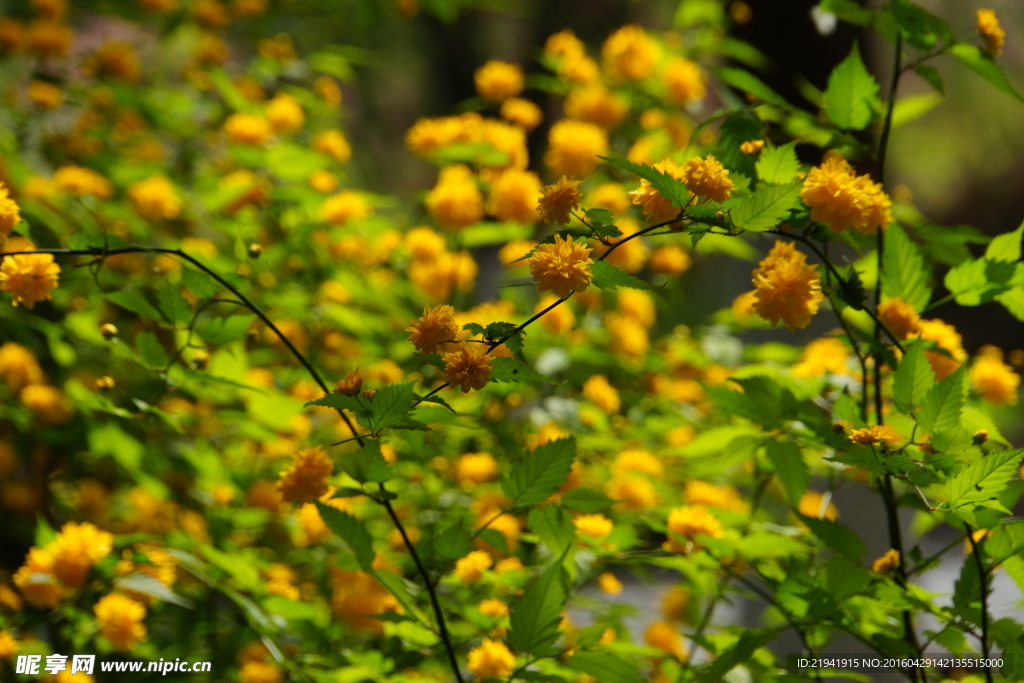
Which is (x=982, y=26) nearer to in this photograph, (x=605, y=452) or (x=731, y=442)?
(x=731, y=442)

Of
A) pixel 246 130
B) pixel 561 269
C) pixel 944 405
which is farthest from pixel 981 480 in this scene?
pixel 246 130

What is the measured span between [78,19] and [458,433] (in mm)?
1712

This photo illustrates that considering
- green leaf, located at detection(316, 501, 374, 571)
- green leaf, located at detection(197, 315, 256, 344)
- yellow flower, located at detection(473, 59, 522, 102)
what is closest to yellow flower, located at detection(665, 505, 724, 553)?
green leaf, located at detection(316, 501, 374, 571)

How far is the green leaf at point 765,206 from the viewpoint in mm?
484

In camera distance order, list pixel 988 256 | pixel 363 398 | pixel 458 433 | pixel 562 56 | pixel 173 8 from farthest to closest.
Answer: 1. pixel 173 8
2. pixel 562 56
3. pixel 458 433
4. pixel 988 256
5. pixel 363 398

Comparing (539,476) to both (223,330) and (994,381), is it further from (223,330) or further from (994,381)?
(994,381)

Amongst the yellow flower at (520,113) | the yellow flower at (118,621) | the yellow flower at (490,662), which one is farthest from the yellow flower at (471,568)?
the yellow flower at (520,113)

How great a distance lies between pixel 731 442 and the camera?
27.5 inches

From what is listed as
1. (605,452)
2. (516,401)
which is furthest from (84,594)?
(605,452)

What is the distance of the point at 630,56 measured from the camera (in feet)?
4.08

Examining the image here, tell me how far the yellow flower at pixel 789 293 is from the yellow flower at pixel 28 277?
0.53 meters

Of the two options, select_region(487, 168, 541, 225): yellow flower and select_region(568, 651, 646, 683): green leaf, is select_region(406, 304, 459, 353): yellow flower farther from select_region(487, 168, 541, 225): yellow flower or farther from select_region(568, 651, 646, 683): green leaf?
select_region(487, 168, 541, 225): yellow flower

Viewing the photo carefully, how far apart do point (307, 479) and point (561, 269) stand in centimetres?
29

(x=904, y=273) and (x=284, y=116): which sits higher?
(x=284, y=116)
